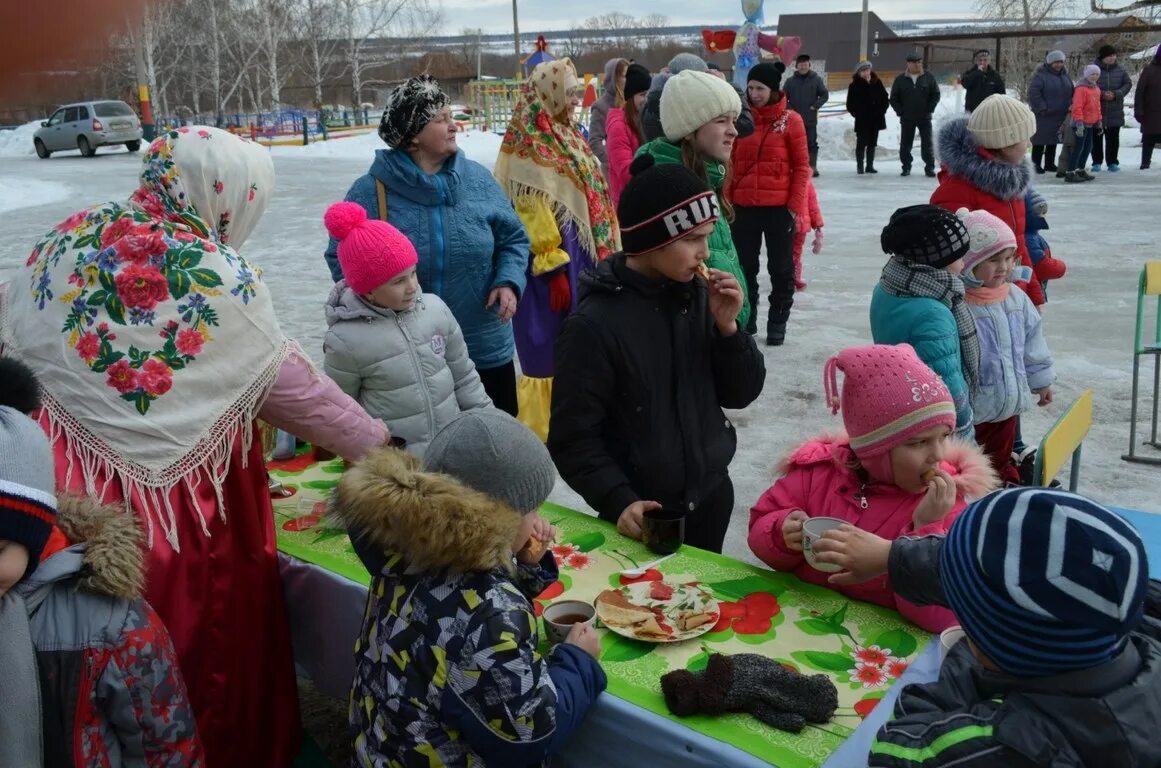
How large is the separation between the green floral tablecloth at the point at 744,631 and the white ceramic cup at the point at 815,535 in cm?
13

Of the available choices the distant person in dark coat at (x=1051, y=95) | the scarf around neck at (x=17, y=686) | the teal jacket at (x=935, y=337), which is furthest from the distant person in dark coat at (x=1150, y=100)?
the scarf around neck at (x=17, y=686)

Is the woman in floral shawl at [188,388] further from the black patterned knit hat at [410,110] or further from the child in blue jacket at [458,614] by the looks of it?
the black patterned knit hat at [410,110]

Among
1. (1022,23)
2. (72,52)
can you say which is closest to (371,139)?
(1022,23)

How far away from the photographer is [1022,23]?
1243 inches

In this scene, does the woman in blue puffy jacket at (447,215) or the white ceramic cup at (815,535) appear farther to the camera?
the woman in blue puffy jacket at (447,215)

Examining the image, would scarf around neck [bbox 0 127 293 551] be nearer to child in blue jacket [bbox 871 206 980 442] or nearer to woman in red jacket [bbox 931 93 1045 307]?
child in blue jacket [bbox 871 206 980 442]

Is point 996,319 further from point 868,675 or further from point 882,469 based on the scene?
point 868,675

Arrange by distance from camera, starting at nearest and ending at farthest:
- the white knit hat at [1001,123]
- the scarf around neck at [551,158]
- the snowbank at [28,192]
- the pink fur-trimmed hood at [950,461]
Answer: the pink fur-trimmed hood at [950,461] → the white knit hat at [1001,123] → the scarf around neck at [551,158] → the snowbank at [28,192]

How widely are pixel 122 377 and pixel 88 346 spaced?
0.10 metres

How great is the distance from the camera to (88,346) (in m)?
2.10

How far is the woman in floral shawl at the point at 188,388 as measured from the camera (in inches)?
83.5

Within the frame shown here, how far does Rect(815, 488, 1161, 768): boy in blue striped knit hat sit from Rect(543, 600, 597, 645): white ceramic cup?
0.78 m

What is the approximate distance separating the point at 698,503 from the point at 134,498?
1458 millimetres

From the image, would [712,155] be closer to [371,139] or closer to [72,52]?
[72,52]
